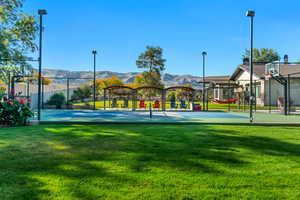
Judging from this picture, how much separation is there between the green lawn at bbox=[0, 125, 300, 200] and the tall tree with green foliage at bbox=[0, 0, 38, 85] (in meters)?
12.8

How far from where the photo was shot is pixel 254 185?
3.30 meters

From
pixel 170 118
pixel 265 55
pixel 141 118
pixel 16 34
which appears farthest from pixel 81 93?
pixel 265 55

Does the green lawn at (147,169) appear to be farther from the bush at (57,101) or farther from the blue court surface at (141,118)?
the bush at (57,101)

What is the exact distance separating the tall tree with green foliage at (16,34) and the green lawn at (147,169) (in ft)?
41.9

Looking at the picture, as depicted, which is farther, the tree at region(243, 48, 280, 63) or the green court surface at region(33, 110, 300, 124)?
the tree at region(243, 48, 280, 63)

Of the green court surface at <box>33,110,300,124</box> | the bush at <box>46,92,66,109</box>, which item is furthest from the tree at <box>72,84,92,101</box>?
the green court surface at <box>33,110,300,124</box>

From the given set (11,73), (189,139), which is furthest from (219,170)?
(11,73)

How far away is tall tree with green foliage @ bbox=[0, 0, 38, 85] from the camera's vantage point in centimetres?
1630

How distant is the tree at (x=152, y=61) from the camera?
47.3 metres

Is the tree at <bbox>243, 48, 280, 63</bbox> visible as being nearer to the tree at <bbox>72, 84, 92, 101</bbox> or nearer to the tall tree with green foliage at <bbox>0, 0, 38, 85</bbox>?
the tree at <bbox>72, 84, 92, 101</bbox>

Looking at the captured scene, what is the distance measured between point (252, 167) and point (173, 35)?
98.6 ft

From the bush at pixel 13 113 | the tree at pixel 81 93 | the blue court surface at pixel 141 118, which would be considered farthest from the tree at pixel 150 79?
the bush at pixel 13 113

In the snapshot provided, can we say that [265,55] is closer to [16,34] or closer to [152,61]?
[152,61]

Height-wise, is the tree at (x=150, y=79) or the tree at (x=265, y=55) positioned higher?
the tree at (x=265, y=55)
